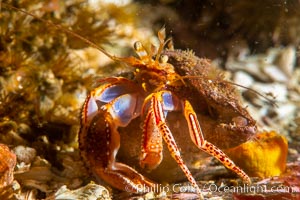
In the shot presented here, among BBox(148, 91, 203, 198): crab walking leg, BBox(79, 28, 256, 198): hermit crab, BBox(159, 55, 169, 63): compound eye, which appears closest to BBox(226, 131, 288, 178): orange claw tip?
BBox(79, 28, 256, 198): hermit crab

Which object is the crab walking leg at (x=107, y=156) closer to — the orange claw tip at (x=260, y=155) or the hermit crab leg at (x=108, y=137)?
the hermit crab leg at (x=108, y=137)

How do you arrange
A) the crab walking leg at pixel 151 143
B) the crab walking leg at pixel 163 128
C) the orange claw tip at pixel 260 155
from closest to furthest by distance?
the crab walking leg at pixel 163 128, the crab walking leg at pixel 151 143, the orange claw tip at pixel 260 155

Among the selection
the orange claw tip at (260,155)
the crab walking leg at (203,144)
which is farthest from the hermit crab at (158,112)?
the orange claw tip at (260,155)

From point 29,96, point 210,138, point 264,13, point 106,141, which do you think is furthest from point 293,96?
point 29,96

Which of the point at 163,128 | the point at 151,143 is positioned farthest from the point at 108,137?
the point at 163,128

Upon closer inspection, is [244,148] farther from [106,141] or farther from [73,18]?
[73,18]

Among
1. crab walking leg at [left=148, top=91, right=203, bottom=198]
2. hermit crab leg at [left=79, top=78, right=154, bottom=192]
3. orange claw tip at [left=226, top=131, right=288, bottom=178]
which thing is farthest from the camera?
orange claw tip at [left=226, top=131, right=288, bottom=178]

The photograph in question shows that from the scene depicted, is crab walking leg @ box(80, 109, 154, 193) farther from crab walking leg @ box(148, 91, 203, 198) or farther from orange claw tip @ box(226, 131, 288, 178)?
orange claw tip @ box(226, 131, 288, 178)
